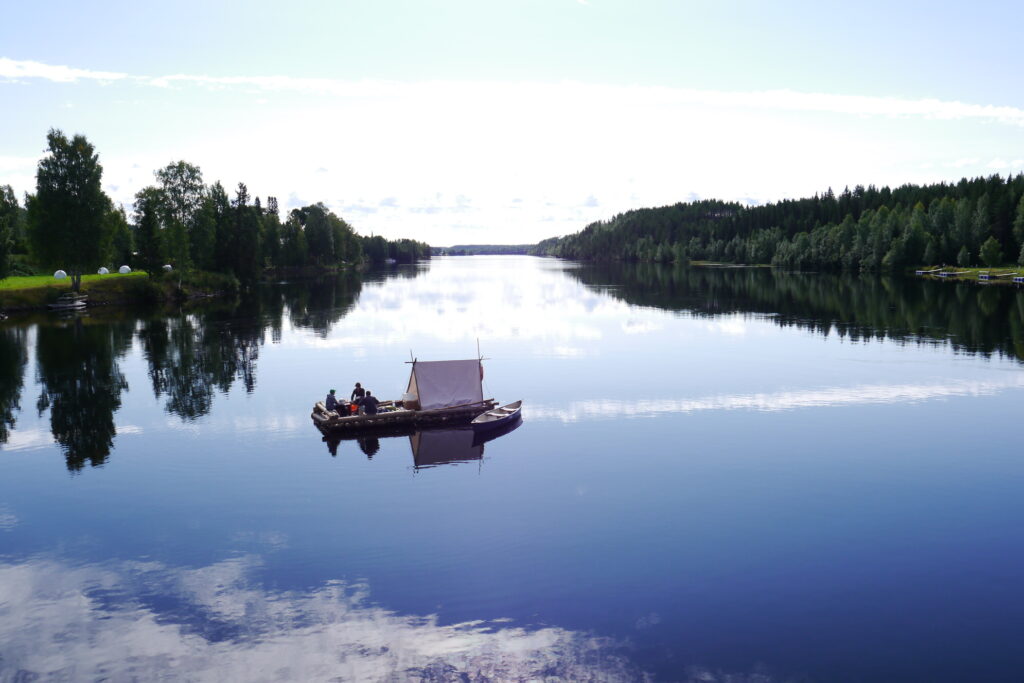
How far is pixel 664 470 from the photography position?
30.9 m

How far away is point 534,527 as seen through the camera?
2494 cm

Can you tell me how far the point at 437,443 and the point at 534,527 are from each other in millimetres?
12644

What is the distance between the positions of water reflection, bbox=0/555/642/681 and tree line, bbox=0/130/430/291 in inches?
3258

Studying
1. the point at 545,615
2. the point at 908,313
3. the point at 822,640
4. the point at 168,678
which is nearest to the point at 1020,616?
the point at 822,640

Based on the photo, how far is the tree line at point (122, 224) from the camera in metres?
102

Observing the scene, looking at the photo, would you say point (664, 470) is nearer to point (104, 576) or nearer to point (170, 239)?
point (104, 576)

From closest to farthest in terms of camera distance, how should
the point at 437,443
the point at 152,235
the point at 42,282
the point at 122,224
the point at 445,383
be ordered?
the point at 437,443, the point at 445,383, the point at 42,282, the point at 152,235, the point at 122,224

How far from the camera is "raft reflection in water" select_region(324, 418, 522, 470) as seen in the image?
1332 inches

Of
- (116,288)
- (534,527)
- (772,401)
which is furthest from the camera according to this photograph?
(116,288)

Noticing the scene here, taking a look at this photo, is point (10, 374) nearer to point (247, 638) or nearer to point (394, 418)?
point (394, 418)

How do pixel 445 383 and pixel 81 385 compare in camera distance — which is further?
pixel 81 385

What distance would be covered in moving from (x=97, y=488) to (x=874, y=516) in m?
30.1

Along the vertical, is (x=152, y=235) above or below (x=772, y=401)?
above

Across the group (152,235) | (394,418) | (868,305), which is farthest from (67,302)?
(868,305)
